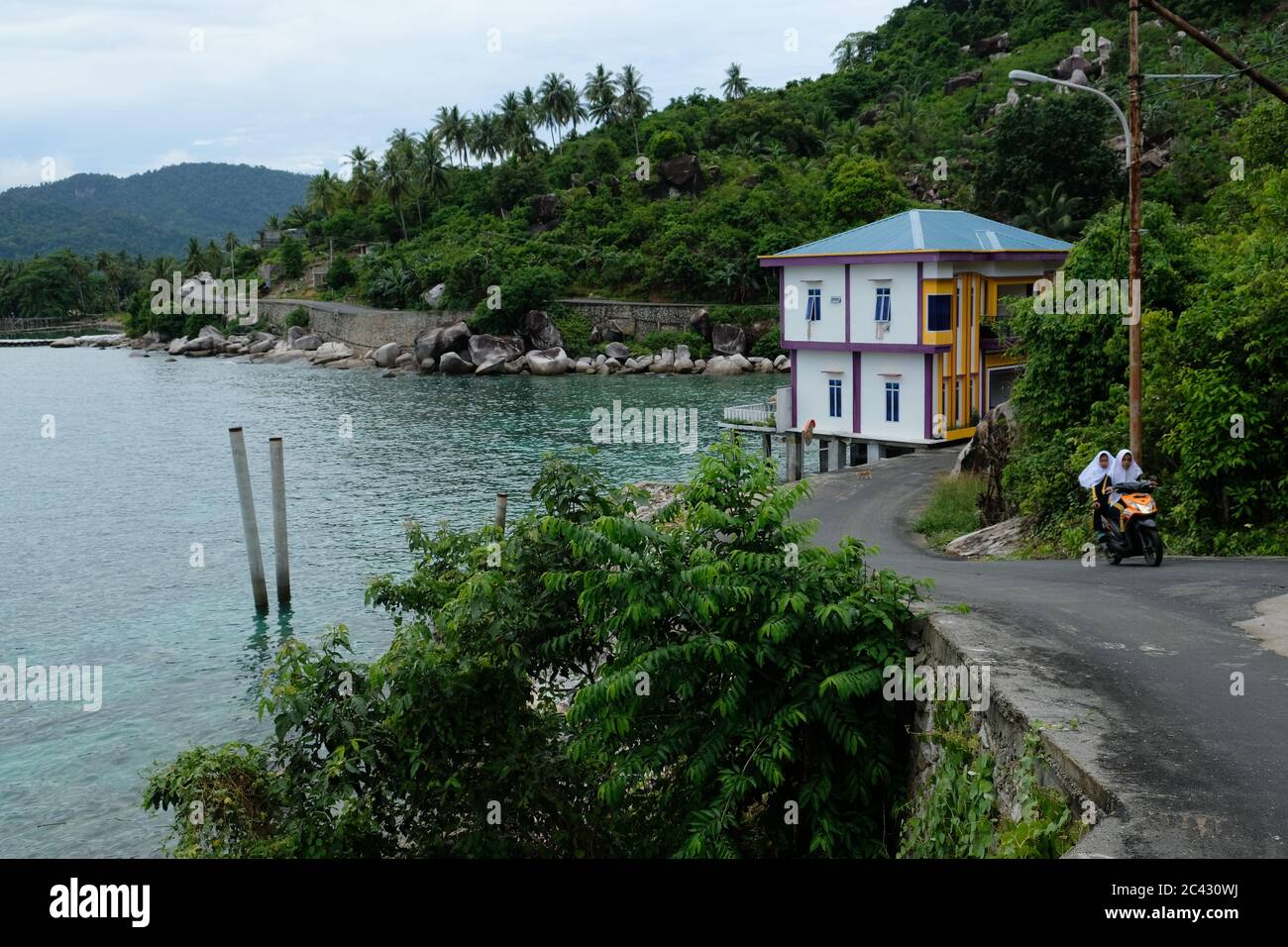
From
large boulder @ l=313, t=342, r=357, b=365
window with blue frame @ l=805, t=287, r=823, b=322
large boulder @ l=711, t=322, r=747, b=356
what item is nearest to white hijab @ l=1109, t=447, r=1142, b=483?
window with blue frame @ l=805, t=287, r=823, b=322

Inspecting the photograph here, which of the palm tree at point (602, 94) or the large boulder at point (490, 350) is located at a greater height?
the palm tree at point (602, 94)

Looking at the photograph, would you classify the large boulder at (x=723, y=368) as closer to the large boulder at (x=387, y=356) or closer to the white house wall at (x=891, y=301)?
the large boulder at (x=387, y=356)

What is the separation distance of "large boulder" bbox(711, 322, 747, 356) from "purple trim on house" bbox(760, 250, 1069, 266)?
137 feet

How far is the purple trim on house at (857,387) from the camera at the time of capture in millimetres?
38281

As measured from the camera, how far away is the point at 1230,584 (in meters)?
13.4

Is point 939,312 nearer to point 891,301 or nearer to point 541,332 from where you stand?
point 891,301

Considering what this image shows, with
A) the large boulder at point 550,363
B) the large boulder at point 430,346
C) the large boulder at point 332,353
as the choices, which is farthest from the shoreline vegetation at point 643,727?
the large boulder at point 332,353

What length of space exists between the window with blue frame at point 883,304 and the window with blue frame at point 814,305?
7.89 ft

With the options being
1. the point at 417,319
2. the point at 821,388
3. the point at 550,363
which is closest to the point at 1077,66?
the point at 550,363

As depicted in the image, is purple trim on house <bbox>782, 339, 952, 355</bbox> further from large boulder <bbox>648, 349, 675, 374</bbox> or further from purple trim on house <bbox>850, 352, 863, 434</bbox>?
large boulder <bbox>648, 349, 675, 374</bbox>

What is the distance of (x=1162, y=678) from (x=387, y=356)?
85.9 metres
